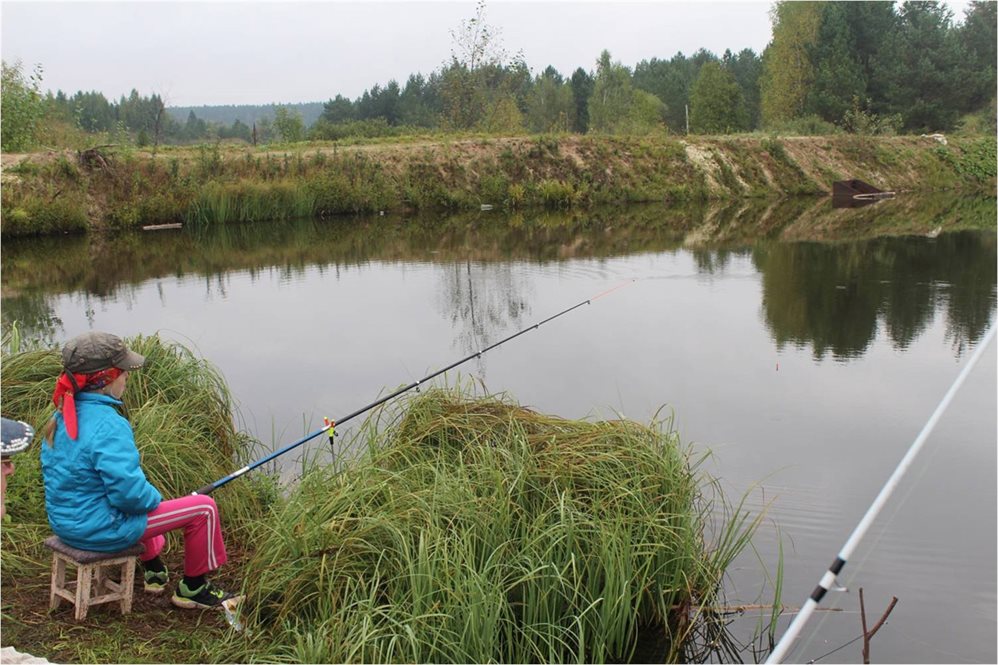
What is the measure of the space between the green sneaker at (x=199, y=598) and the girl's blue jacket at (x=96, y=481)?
410 millimetres

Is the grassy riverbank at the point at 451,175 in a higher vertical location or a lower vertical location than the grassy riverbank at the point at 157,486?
higher

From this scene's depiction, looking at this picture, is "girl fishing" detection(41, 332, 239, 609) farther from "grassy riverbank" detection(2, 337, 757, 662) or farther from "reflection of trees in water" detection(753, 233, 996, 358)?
"reflection of trees in water" detection(753, 233, 996, 358)

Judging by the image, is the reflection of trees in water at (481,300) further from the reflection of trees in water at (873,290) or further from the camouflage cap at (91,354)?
the camouflage cap at (91,354)

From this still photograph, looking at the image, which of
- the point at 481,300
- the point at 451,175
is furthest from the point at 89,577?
the point at 451,175

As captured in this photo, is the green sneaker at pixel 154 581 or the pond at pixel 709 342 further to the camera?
the pond at pixel 709 342

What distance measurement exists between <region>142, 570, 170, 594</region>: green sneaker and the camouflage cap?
3.50 feet

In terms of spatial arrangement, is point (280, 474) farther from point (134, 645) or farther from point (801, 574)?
point (801, 574)

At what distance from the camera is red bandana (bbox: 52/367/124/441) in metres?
3.63

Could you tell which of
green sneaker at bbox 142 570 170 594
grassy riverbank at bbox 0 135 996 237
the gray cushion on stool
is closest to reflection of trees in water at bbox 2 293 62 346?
green sneaker at bbox 142 570 170 594

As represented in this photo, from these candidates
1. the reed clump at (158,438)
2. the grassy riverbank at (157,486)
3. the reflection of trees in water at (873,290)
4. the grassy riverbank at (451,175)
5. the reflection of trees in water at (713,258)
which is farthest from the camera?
the grassy riverbank at (451,175)

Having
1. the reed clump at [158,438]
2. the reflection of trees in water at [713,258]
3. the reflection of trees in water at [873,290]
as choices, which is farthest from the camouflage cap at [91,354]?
the reflection of trees in water at [713,258]

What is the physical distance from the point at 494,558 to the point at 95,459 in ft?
5.52

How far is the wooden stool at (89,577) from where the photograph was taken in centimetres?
377

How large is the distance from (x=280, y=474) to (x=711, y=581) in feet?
9.68
